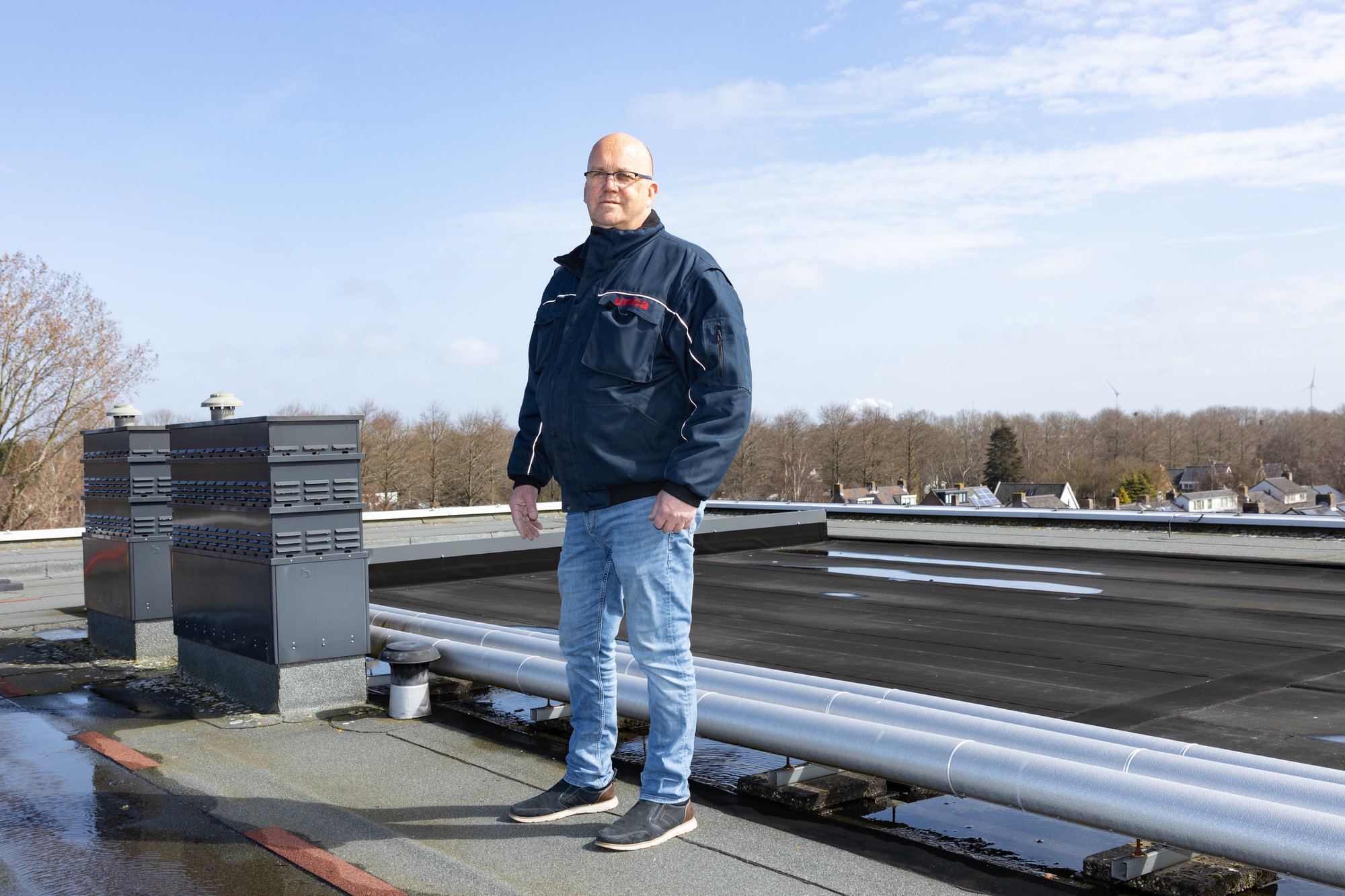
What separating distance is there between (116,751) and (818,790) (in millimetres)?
3131

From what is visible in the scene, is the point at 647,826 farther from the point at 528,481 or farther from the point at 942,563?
the point at 942,563

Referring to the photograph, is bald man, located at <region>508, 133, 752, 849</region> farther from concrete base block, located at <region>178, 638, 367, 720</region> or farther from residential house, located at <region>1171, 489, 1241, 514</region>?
residential house, located at <region>1171, 489, 1241, 514</region>

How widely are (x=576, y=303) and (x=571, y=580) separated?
96 centimetres

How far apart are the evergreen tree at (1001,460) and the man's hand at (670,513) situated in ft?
397

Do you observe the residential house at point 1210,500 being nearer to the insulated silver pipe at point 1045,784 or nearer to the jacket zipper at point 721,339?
the insulated silver pipe at point 1045,784

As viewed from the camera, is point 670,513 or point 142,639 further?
point 142,639

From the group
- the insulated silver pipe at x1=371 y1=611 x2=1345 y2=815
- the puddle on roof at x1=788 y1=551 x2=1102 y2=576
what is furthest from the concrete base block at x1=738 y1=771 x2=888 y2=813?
the puddle on roof at x1=788 y1=551 x2=1102 y2=576

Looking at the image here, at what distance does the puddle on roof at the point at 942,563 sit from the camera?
11469 mm

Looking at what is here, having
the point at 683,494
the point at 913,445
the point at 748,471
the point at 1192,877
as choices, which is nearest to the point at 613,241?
the point at 683,494

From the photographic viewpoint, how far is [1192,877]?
322cm

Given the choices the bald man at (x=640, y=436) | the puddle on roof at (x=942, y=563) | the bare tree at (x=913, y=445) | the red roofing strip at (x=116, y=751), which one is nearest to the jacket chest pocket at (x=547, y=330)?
the bald man at (x=640, y=436)

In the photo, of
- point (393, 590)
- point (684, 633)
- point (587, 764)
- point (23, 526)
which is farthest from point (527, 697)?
point (23, 526)

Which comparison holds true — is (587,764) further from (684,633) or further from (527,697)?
(527,697)

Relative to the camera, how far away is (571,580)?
3.94 metres
